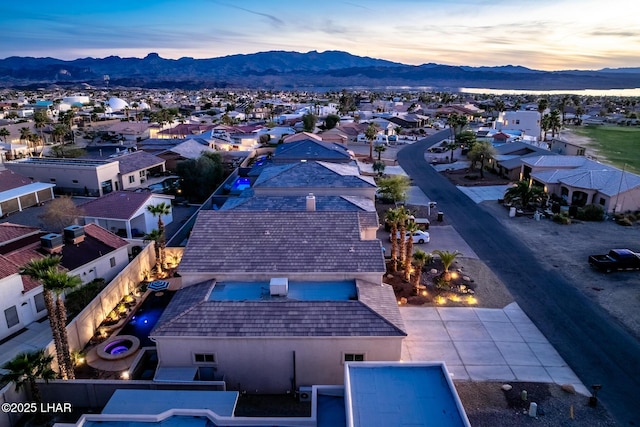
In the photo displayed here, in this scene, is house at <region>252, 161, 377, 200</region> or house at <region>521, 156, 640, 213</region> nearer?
house at <region>252, 161, 377, 200</region>

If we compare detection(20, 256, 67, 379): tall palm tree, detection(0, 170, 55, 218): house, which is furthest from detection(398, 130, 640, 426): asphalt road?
detection(0, 170, 55, 218): house

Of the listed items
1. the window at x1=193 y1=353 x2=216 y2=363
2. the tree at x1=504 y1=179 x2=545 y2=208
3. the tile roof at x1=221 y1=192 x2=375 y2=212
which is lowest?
the window at x1=193 y1=353 x2=216 y2=363

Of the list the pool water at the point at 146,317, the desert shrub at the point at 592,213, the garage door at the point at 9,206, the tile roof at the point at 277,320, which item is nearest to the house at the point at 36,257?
Result: the pool water at the point at 146,317

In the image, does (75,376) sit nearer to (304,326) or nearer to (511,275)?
(304,326)

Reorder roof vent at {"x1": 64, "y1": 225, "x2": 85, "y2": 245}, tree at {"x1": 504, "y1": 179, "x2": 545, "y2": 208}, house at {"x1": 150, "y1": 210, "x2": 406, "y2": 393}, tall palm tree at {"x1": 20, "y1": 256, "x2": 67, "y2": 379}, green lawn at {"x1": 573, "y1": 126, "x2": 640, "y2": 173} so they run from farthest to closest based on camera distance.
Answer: green lawn at {"x1": 573, "y1": 126, "x2": 640, "y2": 173} → tree at {"x1": 504, "y1": 179, "x2": 545, "y2": 208} → roof vent at {"x1": 64, "y1": 225, "x2": 85, "y2": 245} → house at {"x1": 150, "y1": 210, "x2": 406, "y2": 393} → tall palm tree at {"x1": 20, "y1": 256, "x2": 67, "y2": 379}

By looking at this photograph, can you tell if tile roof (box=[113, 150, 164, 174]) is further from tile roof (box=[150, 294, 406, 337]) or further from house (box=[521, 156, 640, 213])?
house (box=[521, 156, 640, 213])

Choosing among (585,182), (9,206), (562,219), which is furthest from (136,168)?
(585,182)

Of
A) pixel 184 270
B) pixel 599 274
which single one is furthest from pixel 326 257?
pixel 599 274
